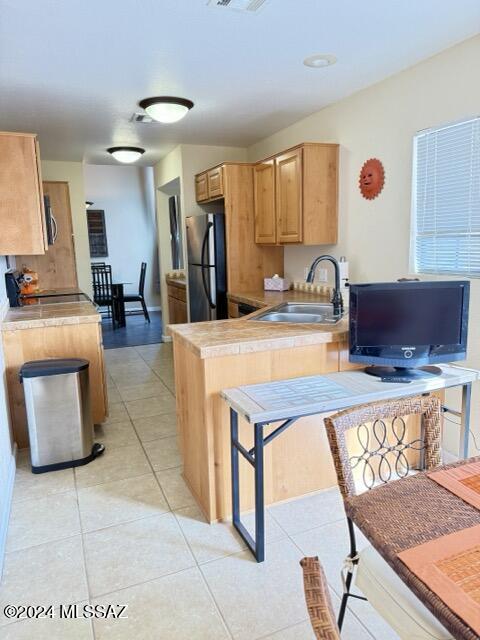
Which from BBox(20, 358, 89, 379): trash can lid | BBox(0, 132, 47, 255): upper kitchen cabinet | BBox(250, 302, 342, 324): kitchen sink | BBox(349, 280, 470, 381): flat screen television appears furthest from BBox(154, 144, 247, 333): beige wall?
BBox(349, 280, 470, 381): flat screen television

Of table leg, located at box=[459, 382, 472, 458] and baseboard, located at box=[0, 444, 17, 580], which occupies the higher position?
table leg, located at box=[459, 382, 472, 458]

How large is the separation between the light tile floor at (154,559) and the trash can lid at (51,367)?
0.63 metres

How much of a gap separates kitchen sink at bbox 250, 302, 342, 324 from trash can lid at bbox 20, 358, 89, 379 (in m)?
1.14

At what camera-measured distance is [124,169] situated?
8.39 m

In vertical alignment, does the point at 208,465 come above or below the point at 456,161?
below

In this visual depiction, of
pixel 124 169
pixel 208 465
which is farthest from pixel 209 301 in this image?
pixel 124 169

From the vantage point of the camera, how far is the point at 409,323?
2.05 metres

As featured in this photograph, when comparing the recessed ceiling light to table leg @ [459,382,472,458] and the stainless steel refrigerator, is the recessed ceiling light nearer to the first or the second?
the stainless steel refrigerator

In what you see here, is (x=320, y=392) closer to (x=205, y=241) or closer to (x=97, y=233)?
(x=205, y=241)

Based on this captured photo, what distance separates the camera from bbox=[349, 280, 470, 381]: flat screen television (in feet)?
6.66

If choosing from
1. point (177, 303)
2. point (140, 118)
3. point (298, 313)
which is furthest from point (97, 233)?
point (298, 313)

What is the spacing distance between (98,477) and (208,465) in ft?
2.98

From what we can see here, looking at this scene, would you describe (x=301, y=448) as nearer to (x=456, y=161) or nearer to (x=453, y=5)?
(x=456, y=161)

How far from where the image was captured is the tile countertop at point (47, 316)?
2891 millimetres
